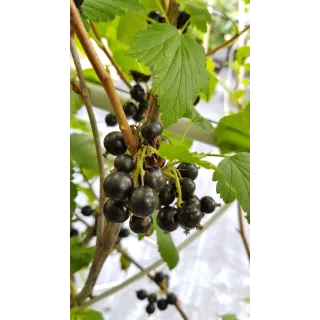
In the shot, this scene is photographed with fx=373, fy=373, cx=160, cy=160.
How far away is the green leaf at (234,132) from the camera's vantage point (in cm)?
47

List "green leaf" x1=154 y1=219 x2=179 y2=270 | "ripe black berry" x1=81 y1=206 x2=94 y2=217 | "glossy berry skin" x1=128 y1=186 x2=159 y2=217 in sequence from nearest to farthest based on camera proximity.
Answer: "glossy berry skin" x1=128 y1=186 x2=159 y2=217 < "green leaf" x1=154 y1=219 x2=179 y2=270 < "ripe black berry" x1=81 y1=206 x2=94 y2=217

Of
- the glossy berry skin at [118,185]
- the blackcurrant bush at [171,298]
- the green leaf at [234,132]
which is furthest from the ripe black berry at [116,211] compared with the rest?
the blackcurrant bush at [171,298]

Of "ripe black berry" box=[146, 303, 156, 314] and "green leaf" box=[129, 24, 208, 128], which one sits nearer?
"green leaf" box=[129, 24, 208, 128]

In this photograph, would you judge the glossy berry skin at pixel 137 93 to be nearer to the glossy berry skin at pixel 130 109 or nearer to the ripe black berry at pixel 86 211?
the glossy berry skin at pixel 130 109

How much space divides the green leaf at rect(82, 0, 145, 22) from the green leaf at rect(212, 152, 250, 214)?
14 cm

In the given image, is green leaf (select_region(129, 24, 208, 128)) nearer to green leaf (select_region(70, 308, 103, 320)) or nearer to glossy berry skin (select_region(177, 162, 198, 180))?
glossy berry skin (select_region(177, 162, 198, 180))

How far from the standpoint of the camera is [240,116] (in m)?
0.47

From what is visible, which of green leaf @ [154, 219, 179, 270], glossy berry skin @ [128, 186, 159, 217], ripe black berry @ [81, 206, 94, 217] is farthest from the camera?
A: ripe black berry @ [81, 206, 94, 217]

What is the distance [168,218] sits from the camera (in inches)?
11.6

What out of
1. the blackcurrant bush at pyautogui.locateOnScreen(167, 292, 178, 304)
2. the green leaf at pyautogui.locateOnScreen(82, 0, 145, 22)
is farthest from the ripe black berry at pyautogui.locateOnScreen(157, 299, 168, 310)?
the green leaf at pyautogui.locateOnScreen(82, 0, 145, 22)

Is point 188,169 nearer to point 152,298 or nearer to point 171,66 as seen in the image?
point 171,66

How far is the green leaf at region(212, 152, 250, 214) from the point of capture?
281 millimetres
